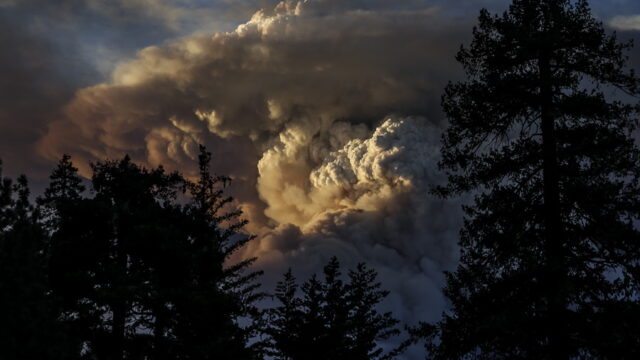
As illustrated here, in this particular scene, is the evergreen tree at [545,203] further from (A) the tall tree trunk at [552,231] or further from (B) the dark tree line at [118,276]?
(B) the dark tree line at [118,276]

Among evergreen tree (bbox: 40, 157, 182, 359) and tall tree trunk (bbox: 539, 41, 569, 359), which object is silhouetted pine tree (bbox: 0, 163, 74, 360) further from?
tall tree trunk (bbox: 539, 41, 569, 359)

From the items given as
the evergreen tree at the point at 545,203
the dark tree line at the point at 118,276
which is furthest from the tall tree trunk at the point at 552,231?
the dark tree line at the point at 118,276

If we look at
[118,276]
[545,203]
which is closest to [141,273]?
[118,276]

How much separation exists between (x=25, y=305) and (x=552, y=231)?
15.9 m

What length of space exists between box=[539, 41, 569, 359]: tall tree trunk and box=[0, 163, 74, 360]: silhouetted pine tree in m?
14.8

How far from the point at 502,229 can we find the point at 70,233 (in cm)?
1819

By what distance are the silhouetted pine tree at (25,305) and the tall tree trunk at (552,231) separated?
14.8m

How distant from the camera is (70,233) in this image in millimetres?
26828

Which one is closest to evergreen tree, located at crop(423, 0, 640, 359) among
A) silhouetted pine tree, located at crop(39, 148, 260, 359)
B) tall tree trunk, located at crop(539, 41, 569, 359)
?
tall tree trunk, located at crop(539, 41, 569, 359)

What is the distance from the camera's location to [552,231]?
47.7ft

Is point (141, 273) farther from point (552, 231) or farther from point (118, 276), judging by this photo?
point (552, 231)

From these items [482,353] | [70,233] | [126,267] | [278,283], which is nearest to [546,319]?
[482,353]

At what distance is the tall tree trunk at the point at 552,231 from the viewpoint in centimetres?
1395

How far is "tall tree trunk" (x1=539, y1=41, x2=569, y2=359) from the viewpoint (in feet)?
45.8
